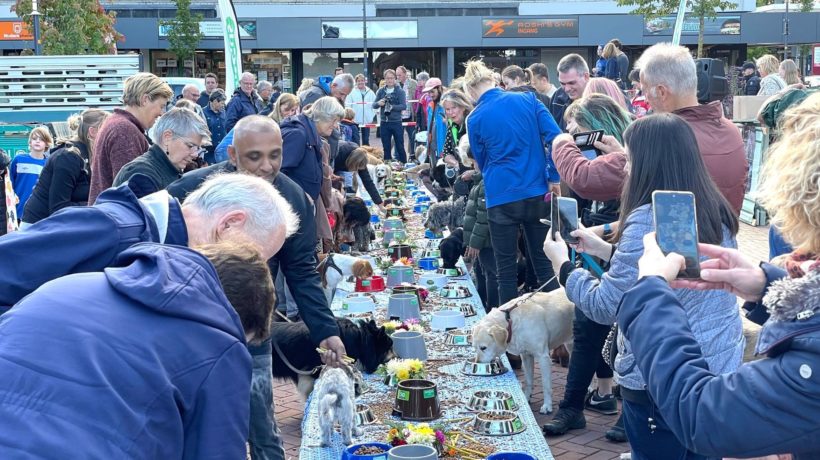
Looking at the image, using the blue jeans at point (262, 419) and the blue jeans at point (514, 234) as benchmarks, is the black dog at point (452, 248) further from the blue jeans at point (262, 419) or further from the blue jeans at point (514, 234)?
the blue jeans at point (262, 419)

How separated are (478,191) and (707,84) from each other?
237cm

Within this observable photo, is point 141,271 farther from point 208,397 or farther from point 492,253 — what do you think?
point 492,253

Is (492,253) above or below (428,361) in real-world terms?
above

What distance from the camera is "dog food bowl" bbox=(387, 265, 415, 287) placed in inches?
272

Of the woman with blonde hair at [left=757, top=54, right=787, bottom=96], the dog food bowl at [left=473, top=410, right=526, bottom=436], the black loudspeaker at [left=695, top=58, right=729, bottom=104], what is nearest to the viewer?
the dog food bowl at [left=473, top=410, right=526, bottom=436]

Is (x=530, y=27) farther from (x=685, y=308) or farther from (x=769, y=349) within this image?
(x=769, y=349)

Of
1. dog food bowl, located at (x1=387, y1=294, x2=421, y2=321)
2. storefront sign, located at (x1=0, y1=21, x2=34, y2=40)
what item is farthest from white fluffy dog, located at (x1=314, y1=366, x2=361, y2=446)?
storefront sign, located at (x1=0, y1=21, x2=34, y2=40)

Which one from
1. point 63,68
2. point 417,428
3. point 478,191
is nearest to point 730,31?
point 63,68

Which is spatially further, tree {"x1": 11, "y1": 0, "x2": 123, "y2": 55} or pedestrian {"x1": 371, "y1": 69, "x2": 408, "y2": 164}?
tree {"x1": 11, "y1": 0, "x2": 123, "y2": 55}

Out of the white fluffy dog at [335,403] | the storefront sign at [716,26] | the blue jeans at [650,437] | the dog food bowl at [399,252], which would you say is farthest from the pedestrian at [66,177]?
the storefront sign at [716,26]

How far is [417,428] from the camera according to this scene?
3.76 m

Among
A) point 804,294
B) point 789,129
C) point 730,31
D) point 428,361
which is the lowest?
point 428,361

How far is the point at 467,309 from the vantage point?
6223mm

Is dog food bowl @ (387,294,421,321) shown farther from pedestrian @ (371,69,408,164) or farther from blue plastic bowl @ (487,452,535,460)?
pedestrian @ (371,69,408,164)
